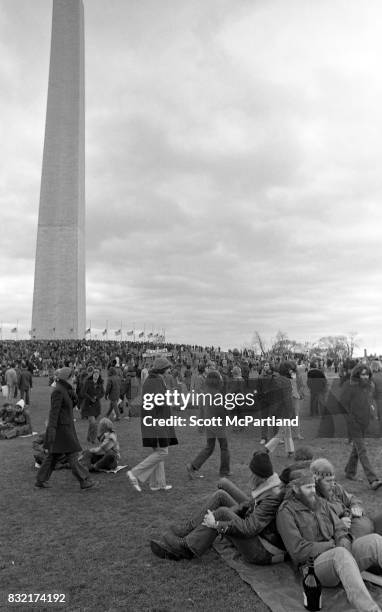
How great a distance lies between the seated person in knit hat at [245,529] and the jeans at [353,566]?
2.07 ft

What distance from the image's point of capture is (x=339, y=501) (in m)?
4.92

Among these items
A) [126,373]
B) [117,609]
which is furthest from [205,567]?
[126,373]

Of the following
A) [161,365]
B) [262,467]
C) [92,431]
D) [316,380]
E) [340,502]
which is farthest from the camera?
[316,380]

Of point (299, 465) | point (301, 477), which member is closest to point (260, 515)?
point (301, 477)

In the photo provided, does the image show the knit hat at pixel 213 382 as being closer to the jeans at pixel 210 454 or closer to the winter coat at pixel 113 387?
the jeans at pixel 210 454

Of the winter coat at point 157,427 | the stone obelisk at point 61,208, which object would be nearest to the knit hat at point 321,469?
the winter coat at point 157,427

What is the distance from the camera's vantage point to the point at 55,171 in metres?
55.7

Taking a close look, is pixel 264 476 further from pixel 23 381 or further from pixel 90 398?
pixel 23 381

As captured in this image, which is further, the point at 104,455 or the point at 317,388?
the point at 317,388

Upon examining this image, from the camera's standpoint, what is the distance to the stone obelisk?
55169 mm

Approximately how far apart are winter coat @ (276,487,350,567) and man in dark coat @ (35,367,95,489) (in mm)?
3992

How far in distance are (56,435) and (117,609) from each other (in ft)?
12.9

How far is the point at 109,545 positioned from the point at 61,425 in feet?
8.88

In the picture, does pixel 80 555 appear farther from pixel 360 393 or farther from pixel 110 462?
pixel 360 393
